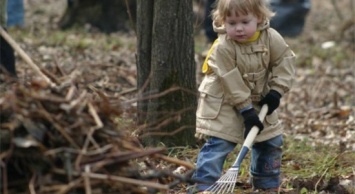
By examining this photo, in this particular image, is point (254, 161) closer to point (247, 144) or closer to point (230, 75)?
point (247, 144)

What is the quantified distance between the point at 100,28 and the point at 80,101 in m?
10.6

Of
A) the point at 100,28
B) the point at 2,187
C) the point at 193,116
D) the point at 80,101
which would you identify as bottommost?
the point at 100,28

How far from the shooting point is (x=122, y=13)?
14.7m

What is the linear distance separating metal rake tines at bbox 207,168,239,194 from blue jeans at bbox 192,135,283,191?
11 centimetres

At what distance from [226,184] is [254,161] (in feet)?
1.86

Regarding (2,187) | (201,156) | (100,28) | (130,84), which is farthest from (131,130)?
(100,28)

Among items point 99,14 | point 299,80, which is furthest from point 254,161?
point 99,14

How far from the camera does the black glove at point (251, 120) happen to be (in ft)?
17.8

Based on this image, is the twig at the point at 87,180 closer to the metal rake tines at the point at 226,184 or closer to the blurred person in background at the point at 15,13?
the metal rake tines at the point at 226,184

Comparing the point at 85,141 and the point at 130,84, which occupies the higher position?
the point at 85,141

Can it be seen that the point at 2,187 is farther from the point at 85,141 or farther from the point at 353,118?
the point at 353,118

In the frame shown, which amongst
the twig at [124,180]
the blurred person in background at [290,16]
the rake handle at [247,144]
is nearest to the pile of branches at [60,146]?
the twig at [124,180]

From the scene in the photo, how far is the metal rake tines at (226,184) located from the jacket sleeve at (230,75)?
0.39m

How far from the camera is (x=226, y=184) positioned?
536 cm
